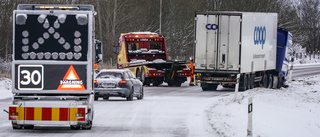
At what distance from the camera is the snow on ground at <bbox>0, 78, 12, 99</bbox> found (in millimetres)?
30408

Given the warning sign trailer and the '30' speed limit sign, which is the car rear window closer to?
the warning sign trailer

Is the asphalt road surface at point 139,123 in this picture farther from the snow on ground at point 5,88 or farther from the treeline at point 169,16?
the treeline at point 169,16

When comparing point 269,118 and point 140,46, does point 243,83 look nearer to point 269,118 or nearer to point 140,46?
point 140,46

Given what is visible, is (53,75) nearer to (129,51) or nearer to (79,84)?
(79,84)

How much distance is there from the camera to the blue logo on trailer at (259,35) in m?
34.1

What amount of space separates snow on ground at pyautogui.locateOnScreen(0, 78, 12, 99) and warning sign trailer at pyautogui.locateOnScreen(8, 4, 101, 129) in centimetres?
1507

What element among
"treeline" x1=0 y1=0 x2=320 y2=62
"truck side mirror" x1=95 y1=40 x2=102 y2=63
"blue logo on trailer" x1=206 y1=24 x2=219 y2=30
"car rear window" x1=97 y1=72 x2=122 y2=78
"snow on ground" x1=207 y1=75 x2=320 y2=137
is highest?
"treeline" x1=0 y1=0 x2=320 y2=62

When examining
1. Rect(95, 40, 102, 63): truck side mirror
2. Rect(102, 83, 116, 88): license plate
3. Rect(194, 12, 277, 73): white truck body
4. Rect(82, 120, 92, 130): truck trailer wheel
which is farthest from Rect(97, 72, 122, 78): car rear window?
Rect(95, 40, 102, 63): truck side mirror

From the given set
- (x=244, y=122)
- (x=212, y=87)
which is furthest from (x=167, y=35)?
(x=244, y=122)

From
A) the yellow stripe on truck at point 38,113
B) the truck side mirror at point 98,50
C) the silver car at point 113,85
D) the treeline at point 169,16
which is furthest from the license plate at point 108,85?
the treeline at point 169,16

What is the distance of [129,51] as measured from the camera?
40.4m

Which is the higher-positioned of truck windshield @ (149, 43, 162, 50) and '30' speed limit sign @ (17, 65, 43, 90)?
truck windshield @ (149, 43, 162, 50)

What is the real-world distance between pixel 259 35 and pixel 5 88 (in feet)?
42.6

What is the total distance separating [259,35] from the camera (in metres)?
34.9
